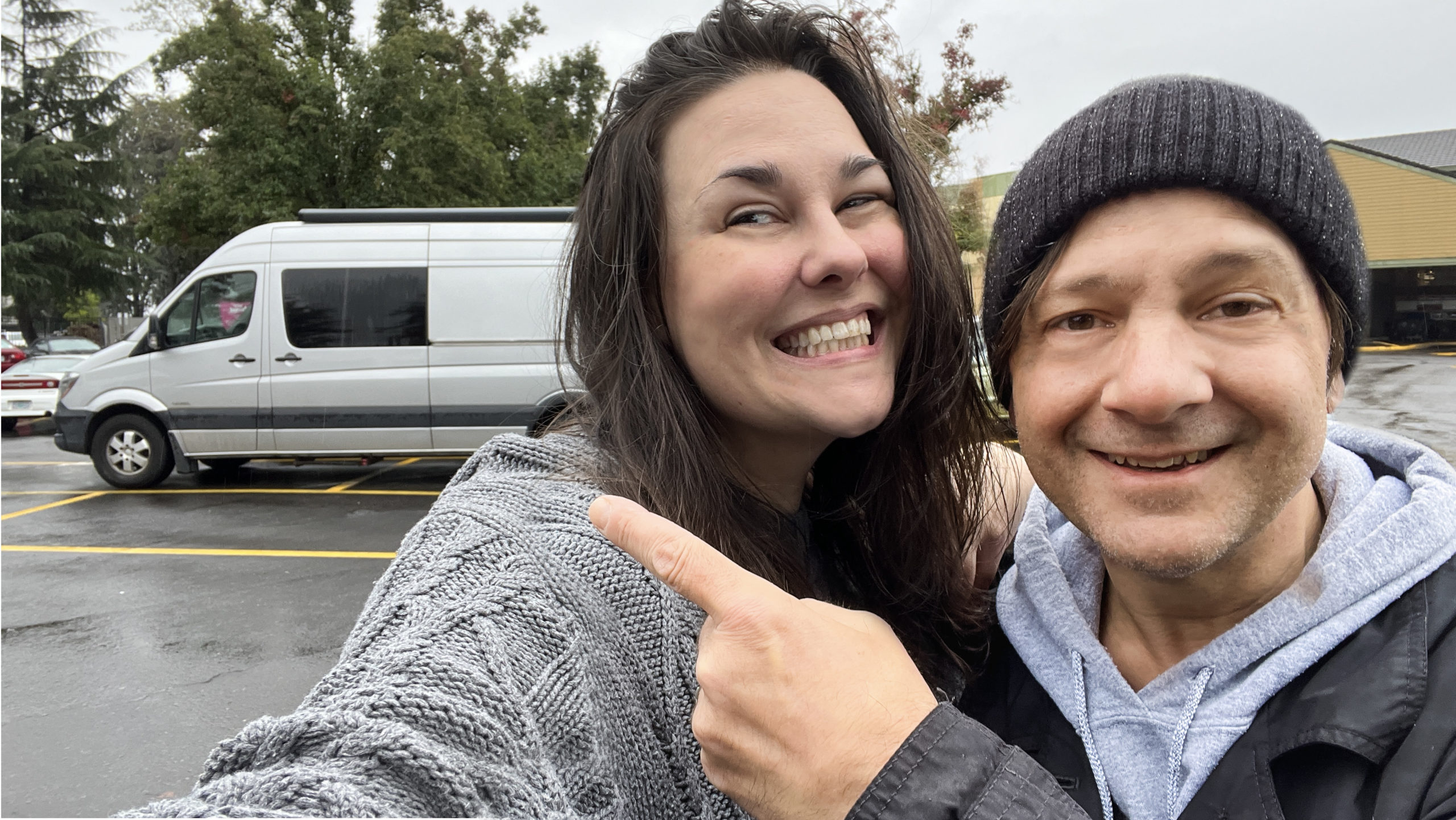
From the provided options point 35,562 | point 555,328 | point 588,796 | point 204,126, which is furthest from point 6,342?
point 588,796

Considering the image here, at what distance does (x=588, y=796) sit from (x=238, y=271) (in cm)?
787

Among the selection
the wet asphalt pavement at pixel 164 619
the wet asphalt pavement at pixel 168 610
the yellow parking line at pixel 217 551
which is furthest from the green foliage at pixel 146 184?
the yellow parking line at pixel 217 551

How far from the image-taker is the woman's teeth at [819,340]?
1.50 meters

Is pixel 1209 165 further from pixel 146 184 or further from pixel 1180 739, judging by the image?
pixel 146 184

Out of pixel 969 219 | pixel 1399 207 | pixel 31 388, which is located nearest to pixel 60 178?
pixel 31 388

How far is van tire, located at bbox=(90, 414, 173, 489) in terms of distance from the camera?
26.1 ft

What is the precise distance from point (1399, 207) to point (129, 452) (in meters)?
9.47

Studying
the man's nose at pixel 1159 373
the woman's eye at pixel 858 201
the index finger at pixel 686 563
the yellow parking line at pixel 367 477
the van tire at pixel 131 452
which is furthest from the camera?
the yellow parking line at pixel 367 477

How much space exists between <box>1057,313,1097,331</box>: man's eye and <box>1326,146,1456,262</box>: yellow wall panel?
376mm

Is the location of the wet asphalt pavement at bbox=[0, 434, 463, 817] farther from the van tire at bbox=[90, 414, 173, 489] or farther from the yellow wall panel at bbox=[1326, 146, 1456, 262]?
the yellow wall panel at bbox=[1326, 146, 1456, 262]

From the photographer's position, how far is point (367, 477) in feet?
29.0

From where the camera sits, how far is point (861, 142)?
162 centimetres

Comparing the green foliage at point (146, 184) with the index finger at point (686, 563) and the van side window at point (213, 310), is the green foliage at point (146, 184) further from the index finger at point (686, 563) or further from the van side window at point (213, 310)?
the index finger at point (686, 563)

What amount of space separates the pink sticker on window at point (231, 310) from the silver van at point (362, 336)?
1cm
